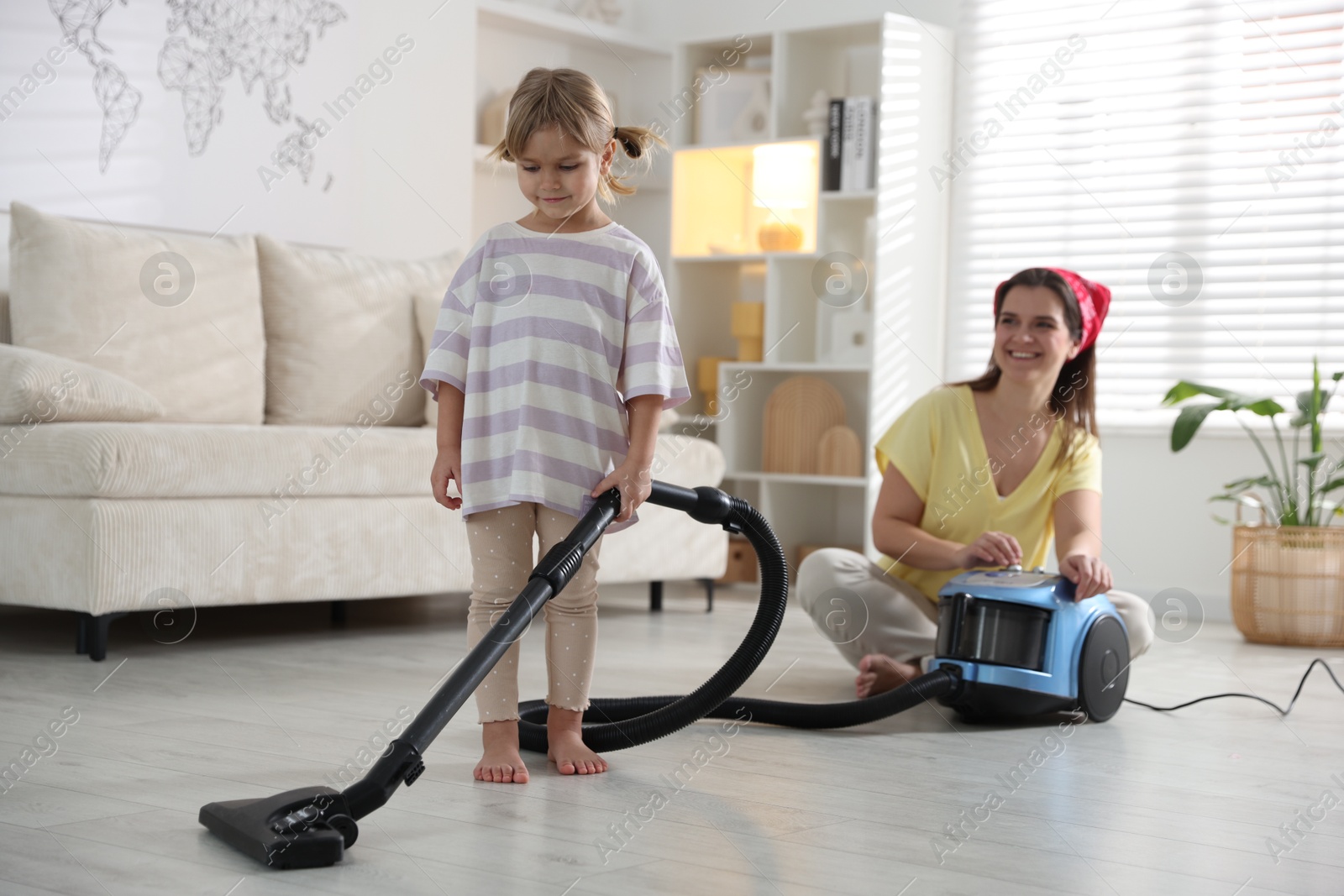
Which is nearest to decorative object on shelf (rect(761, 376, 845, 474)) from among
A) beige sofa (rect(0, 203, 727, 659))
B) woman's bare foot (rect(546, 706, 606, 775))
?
beige sofa (rect(0, 203, 727, 659))

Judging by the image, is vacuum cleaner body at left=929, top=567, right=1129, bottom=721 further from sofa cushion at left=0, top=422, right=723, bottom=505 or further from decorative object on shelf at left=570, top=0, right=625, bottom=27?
decorative object on shelf at left=570, top=0, right=625, bottom=27

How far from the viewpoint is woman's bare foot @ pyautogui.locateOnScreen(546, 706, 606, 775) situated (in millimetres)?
1771

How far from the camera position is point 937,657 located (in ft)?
7.09

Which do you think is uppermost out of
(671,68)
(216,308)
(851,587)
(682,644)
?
(671,68)

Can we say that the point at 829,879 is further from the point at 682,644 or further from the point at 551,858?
the point at 682,644

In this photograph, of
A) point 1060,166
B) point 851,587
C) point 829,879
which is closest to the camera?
point 829,879

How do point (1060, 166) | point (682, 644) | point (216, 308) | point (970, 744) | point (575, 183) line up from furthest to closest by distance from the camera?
point (1060, 166) < point (216, 308) < point (682, 644) < point (970, 744) < point (575, 183)

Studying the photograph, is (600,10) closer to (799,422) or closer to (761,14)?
(761,14)

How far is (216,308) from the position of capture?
3.31 metres

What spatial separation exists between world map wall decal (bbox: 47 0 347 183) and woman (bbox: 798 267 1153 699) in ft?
7.31

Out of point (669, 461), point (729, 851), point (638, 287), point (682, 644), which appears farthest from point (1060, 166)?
point (729, 851)

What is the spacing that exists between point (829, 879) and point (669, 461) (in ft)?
7.14

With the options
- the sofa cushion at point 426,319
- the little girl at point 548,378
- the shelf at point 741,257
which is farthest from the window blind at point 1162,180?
the little girl at point 548,378

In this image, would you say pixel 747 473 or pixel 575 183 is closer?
pixel 575 183
